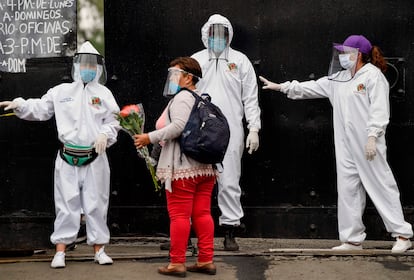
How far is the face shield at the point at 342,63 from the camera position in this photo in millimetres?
6840

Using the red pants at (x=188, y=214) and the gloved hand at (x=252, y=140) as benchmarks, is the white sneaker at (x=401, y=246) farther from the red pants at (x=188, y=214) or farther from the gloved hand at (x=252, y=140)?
the red pants at (x=188, y=214)

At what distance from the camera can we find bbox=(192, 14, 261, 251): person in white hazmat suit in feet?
22.6

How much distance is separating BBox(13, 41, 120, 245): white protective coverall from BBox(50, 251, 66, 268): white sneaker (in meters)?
0.11

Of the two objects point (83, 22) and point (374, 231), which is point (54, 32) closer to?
point (374, 231)

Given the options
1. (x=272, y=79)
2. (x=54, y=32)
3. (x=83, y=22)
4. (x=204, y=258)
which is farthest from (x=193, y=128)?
(x=83, y=22)

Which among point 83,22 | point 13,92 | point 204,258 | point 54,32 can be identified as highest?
point 83,22

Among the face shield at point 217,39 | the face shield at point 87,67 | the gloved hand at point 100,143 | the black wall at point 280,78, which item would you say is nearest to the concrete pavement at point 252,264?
the black wall at point 280,78

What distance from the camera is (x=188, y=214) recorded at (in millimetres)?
5938

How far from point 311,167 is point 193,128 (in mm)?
1906

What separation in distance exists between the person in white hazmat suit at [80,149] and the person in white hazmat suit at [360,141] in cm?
189

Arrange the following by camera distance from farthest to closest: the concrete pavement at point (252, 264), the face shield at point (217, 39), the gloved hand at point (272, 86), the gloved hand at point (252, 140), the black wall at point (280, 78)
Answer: the black wall at point (280, 78) → the gloved hand at point (272, 86) → the face shield at point (217, 39) → the gloved hand at point (252, 140) → the concrete pavement at point (252, 264)

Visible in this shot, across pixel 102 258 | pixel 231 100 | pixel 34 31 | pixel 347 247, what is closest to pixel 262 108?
pixel 231 100

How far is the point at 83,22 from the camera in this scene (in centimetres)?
2105

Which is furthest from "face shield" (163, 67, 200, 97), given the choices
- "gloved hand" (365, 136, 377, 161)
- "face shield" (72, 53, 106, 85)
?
"gloved hand" (365, 136, 377, 161)
